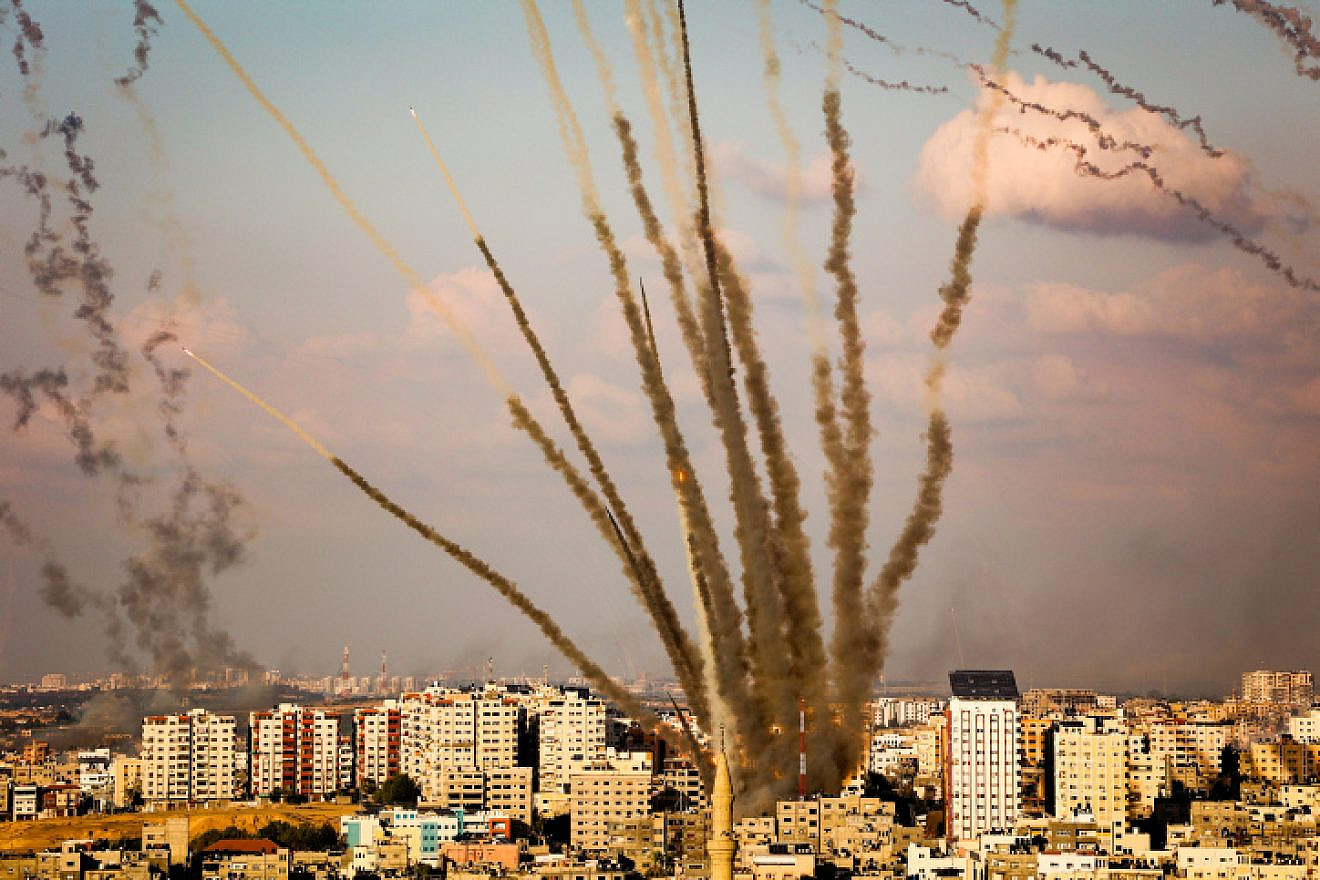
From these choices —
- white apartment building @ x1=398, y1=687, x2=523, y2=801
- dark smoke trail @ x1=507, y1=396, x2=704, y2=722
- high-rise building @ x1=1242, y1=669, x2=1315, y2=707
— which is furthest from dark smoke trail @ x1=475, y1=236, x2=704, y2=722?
high-rise building @ x1=1242, y1=669, x2=1315, y2=707

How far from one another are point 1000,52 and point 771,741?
53.0ft

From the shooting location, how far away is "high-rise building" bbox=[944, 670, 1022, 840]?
67438mm

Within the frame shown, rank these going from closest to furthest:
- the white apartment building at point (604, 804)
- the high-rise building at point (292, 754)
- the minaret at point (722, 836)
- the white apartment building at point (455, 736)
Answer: the minaret at point (722, 836) < the white apartment building at point (604, 804) < the white apartment building at point (455, 736) < the high-rise building at point (292, 754)

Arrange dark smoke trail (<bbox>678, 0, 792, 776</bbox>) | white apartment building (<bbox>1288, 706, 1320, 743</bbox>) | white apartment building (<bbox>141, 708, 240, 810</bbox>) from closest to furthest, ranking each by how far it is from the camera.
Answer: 1. dark smoke trail (<bbox>678, 0, 792, 776</bbox>)
2. white apartment building (<bbox>141, 708, 240, 810</bbox>)
3. white apartment building (<bbox>1288, 706, 1320, 743</bbox>)

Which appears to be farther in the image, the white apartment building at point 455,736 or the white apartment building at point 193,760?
the white apartment building at point 193,760

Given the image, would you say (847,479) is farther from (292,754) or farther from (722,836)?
(292,754)

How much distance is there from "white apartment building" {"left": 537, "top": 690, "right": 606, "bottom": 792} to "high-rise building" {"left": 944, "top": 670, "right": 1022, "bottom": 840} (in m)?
12.7

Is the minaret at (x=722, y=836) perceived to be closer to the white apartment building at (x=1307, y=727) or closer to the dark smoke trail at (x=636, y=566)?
the dark smoke trail at (x=636, y=566)

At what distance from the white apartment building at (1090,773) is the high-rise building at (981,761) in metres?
1.67

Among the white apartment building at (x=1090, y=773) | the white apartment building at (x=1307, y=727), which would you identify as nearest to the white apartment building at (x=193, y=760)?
the white apartment building at (x=1090, y=773)

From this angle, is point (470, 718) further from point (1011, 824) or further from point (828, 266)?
point (828, 266)

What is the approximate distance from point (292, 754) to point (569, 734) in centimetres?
1088

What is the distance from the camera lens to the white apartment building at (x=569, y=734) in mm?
80312

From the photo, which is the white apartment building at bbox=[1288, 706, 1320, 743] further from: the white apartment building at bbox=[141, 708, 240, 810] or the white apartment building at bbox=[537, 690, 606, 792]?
the white apartment building at bbox=[141, 708, 240, 810]
